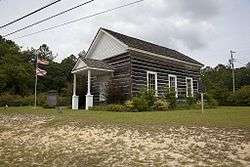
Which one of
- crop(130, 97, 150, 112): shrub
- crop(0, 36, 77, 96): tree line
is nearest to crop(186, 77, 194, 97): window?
crop(130, 97, 150, 112): shrub

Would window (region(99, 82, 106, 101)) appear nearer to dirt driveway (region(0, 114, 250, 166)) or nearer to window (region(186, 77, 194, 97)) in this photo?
window (region(186, 77, 194, 97))

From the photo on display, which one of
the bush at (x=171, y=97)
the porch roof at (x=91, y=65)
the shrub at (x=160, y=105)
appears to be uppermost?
the porch roof at (x=91, y=65)

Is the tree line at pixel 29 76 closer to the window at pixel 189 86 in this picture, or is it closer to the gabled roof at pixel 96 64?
the window at pixel 189 86

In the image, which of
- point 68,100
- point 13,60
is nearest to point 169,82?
point 68,100

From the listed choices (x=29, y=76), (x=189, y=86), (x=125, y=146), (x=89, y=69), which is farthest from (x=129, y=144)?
(x=29, y=76)

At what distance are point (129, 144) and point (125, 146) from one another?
0.66 ft

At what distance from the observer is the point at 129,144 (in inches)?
426

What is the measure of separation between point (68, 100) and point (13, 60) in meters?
25.2

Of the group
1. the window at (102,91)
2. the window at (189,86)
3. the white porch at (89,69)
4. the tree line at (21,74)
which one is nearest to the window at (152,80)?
the white porch at (89,69)

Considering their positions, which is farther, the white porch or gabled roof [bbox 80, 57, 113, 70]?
gabled roof [bbox 80, 57, 113, 70]

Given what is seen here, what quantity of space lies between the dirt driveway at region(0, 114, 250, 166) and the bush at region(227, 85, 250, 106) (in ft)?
78.9

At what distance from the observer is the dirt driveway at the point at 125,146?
9.22 meters

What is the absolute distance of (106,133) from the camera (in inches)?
488

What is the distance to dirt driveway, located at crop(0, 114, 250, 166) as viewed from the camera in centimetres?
922
